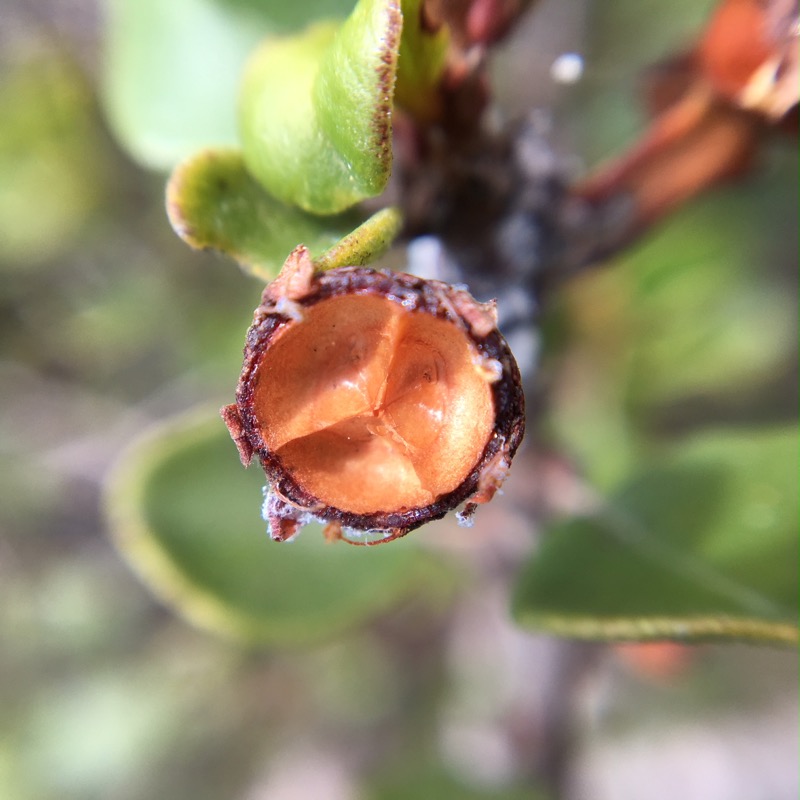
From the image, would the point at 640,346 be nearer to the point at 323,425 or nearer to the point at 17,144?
the point at 323,425

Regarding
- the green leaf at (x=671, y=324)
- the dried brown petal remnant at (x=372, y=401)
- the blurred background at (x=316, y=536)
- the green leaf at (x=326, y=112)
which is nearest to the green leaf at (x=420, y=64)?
the green leaf at (x=326, y=112)

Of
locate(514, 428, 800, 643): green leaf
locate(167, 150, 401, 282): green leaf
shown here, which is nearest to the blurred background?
locate(514, 428, 800, 643): green leaf

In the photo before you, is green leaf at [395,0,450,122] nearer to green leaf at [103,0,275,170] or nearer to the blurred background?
green leaf at [103,0,275,170]

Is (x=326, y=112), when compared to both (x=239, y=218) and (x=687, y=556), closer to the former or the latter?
(x=239, y=218)

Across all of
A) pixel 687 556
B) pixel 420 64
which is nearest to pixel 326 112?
pixel 420 64

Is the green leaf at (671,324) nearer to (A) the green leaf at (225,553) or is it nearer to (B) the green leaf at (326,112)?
(A) the green leaf at (225,553)

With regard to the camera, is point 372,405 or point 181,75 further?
point 181,75
